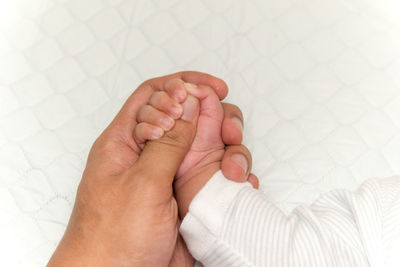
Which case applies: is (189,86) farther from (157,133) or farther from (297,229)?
(297,229)

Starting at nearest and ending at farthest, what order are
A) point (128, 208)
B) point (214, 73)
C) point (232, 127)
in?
point (128, 208)
point (232, 127)
point (214, 73)

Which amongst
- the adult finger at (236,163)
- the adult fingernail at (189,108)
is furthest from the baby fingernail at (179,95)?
the adult finger at (236,163)

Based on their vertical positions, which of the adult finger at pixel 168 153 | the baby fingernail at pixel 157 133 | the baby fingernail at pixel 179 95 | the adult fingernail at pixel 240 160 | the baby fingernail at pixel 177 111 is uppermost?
the baby fingernail at pixel 179 95

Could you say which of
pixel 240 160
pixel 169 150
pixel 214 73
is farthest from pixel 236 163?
pixel 214 73

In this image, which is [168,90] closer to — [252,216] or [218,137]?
[218,137]

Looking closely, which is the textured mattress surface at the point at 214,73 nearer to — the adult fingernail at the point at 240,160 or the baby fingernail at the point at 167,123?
the adult fingernail at the point at 240,160

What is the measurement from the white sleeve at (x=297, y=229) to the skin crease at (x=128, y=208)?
0.05 m

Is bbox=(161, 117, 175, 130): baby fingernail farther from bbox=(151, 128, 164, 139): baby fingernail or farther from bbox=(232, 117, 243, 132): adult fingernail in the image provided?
bbox=(232, 117, 243, 132): adult fingernail

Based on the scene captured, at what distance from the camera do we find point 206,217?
26.0 inches

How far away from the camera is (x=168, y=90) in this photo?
71 centimetres

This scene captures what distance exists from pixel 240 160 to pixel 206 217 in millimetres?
124

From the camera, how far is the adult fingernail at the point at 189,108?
0.70m

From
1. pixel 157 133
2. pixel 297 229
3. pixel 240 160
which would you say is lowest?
pixel 297 229

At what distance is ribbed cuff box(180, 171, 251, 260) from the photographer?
2.15 ft
